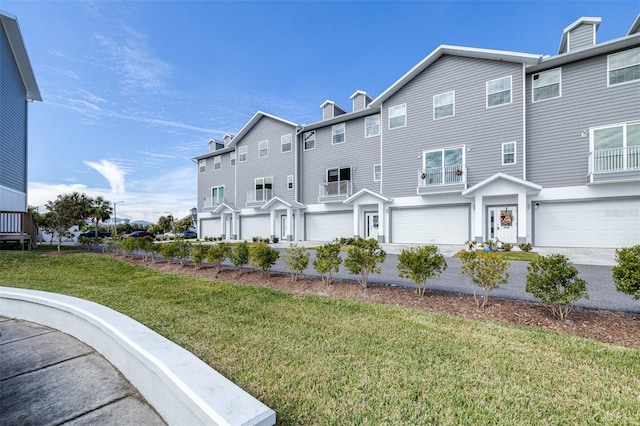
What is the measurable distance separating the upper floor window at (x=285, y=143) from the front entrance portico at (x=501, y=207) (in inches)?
581

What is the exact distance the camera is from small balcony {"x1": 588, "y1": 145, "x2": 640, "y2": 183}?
13.2 m

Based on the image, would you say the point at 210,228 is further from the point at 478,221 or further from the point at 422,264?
the point at 422,264

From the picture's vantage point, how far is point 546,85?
15.4 m

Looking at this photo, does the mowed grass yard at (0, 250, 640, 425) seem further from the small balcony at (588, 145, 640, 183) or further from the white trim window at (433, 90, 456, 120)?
the white trim window at (433, 90, 456, 120)

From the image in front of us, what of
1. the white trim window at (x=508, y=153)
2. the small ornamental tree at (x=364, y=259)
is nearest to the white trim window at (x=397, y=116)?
the white trim window at (x=508, y=153)

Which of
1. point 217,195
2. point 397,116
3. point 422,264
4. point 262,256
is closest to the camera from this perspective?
point 422,264

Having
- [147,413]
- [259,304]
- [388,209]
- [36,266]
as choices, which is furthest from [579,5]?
[36,266]

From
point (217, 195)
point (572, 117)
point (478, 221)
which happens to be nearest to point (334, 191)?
point (478, 221)

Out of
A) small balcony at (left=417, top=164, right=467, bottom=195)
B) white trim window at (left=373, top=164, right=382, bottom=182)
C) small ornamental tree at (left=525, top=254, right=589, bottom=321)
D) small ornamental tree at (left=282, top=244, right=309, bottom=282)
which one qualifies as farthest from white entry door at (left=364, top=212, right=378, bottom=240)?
small ornamental tree at (left=525, top=254, right=589, bottom=321)

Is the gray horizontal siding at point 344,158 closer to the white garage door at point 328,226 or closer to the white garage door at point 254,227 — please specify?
the white garage door at point 328,226

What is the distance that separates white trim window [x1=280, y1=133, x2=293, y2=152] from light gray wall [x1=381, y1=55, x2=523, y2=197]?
28.2 ft

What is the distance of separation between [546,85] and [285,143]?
59.2 ft

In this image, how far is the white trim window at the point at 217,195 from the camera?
30000mm

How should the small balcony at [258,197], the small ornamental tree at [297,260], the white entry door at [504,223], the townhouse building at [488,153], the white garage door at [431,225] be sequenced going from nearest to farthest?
the small ornamental tree at [297,260]
the townhouse building at [488,153]
the white entry door at [504,223]
the white garage door at [431,225]
the small balcony at [258,197]
